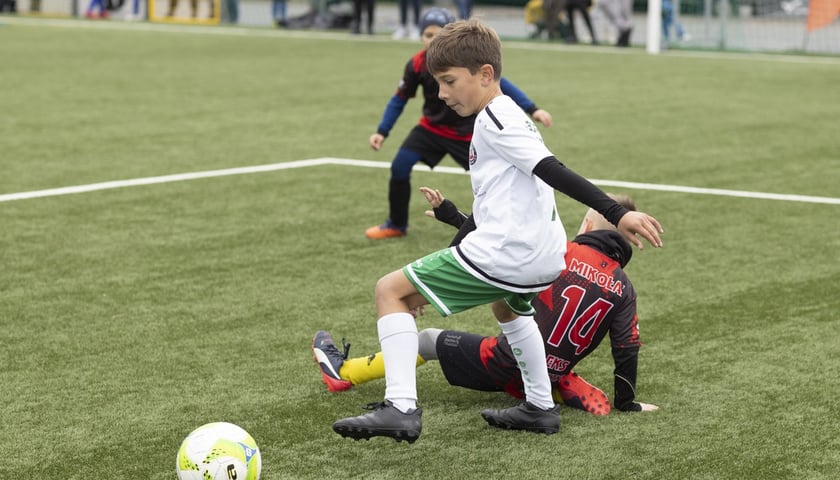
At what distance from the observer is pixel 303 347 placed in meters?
6.16

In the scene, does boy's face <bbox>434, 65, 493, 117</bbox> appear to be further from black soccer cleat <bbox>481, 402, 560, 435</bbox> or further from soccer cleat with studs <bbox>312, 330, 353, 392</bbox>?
soccer cleat with studs <bbox>312, 330, 353, 392</bbox>

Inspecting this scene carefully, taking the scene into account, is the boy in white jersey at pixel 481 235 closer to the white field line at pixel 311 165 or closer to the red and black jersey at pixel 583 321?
the red and black jersey at pixel 583 321

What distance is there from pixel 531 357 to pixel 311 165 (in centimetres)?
656

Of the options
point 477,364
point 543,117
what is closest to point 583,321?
point 477,364

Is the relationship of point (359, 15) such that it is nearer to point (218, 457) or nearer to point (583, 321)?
point (583, 321)

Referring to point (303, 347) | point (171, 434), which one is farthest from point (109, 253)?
point (171, 434)

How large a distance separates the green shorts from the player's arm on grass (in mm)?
462

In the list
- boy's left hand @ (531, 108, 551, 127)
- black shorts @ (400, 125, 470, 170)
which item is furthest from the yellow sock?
black shorts @ (400, 125, 470, 170)

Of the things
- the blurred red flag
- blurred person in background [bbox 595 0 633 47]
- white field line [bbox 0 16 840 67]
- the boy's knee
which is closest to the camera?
the boy's knee

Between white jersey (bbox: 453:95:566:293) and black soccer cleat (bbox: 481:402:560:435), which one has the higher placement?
white jersey (bbox: 453:95:566:293)

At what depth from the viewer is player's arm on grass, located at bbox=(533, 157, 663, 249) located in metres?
4.29

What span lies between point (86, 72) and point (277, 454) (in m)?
14.5

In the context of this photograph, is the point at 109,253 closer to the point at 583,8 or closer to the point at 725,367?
the point at 725,367

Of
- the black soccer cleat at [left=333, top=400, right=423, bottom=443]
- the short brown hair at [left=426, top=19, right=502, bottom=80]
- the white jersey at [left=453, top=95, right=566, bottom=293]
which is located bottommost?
the black soccer cleat at [left=333, top=400, right=423, bottom=443]
